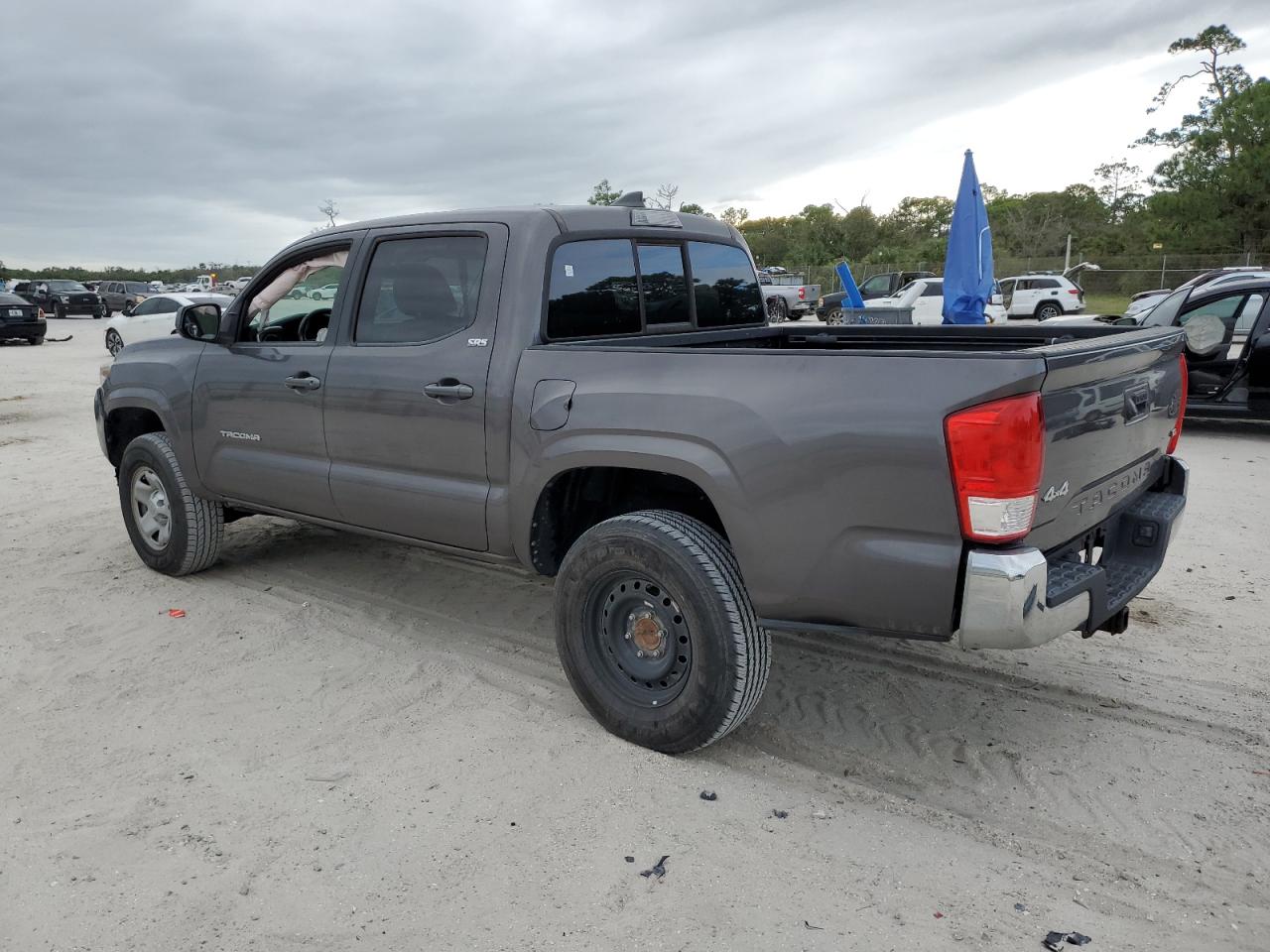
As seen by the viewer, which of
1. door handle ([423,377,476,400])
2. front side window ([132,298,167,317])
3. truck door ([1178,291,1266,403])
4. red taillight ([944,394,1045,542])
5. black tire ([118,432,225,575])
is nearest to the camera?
red taillight ([944,394,1045,542])

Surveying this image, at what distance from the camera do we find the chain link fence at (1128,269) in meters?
37.0

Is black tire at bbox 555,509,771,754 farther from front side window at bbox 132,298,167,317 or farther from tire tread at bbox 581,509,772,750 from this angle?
front side window at bbox 132,298,167,317

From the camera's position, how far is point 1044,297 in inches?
1076

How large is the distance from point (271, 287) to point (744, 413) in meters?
2.96

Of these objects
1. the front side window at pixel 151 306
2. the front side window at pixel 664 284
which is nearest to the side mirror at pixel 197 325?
the front side window at pixel 664 284

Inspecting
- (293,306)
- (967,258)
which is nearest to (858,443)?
(293,306)

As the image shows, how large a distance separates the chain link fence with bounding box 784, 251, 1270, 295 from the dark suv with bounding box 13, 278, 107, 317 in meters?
31.0

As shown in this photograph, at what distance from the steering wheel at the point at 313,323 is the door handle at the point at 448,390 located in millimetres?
1200

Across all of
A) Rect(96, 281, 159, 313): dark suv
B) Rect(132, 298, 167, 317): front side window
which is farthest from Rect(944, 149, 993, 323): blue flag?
Rect(96, 281, 159, 313): dark suv

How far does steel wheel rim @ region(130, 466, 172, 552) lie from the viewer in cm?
553

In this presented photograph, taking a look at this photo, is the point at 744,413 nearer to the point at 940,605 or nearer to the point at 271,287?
the point at 940,605

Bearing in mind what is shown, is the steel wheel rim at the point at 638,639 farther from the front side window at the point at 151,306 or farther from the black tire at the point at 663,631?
the front side window at the point at 151,306

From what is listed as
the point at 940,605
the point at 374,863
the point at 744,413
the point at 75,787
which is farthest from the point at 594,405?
the point at 75,787

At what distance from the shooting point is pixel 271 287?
4.82 meters
